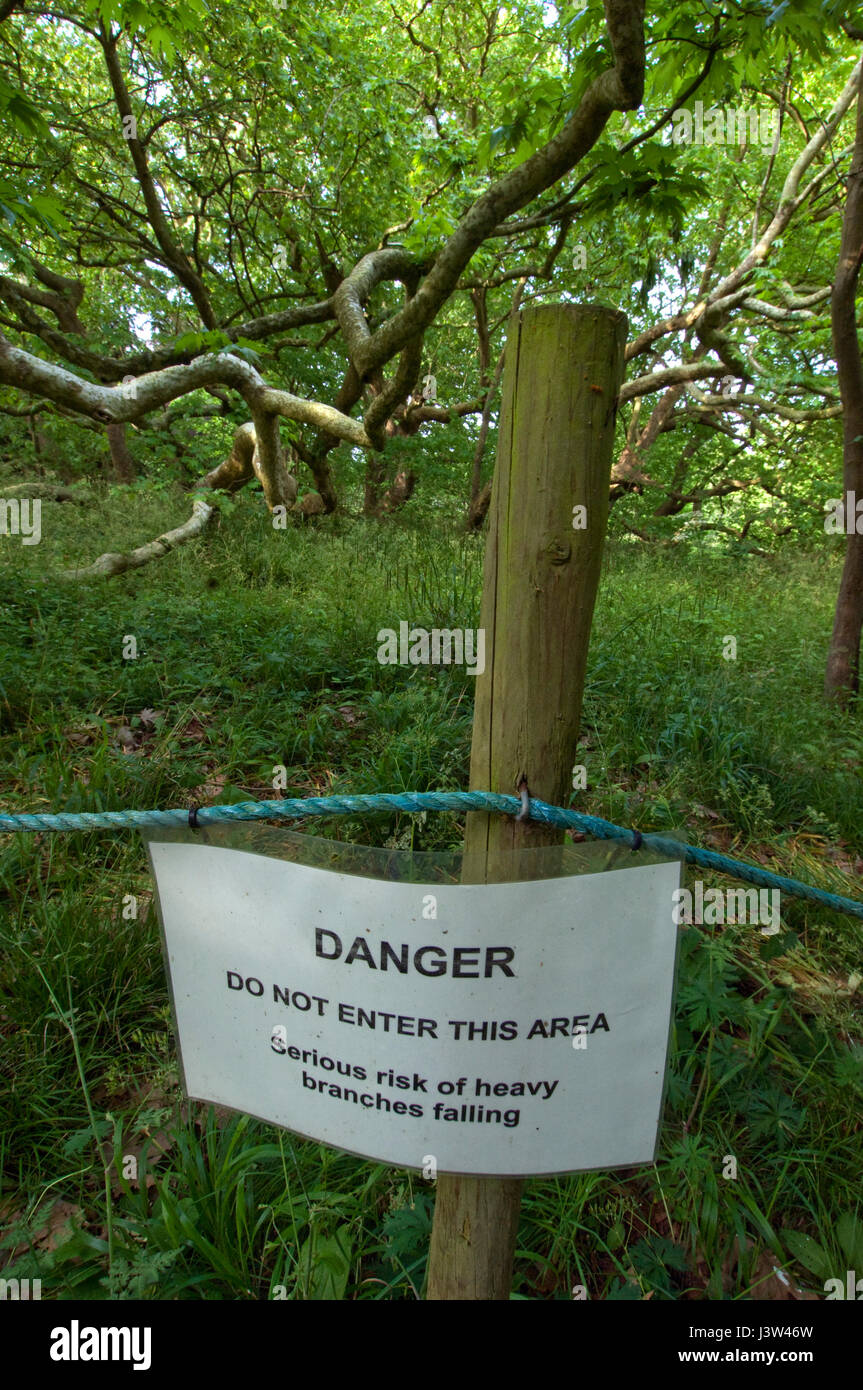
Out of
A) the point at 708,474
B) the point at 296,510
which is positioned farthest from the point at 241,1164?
the point at 708,474

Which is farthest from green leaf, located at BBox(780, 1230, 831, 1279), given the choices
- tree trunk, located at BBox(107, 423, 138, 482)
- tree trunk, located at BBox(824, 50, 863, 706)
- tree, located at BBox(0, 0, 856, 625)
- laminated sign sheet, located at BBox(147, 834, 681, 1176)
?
tree trunk, located at BBox(107, 423, 138, 482)

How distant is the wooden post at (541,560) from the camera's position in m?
0.80

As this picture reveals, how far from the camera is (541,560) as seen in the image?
33.2 inches

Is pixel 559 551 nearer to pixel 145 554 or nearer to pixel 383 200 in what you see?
pixel 145 554

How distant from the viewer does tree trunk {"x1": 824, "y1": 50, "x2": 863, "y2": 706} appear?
4016 mm

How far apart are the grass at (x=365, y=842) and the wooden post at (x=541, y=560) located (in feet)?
2.29

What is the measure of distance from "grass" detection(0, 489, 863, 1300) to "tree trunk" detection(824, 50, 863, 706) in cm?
25

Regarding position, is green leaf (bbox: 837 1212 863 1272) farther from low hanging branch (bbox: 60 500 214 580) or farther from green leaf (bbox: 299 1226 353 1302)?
low hanging branch (bbox: 60 500 214 580)

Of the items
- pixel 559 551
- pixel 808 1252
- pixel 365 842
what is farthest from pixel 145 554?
pixel 808 1252

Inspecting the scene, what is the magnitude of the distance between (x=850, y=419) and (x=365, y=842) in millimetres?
4492

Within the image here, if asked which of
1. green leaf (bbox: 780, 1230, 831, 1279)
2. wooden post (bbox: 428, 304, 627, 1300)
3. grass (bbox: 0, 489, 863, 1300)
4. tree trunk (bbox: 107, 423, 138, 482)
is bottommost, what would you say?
green leaf (bbox: 780, 1230, 831, 1279)

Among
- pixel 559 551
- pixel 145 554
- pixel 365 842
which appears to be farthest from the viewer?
pixel 145 554
